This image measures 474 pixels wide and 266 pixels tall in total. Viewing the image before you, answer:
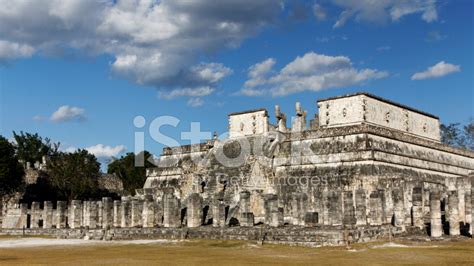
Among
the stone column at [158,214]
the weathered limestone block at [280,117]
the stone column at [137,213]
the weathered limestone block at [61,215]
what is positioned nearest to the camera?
the stone column at [158,214]

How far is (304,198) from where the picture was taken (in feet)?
98.2

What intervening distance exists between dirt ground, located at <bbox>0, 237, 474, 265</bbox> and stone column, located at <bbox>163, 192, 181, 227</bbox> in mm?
5944

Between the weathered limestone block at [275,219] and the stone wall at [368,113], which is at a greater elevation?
the stone wall at [368,113]

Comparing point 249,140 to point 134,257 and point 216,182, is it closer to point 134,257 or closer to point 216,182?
point 216,182

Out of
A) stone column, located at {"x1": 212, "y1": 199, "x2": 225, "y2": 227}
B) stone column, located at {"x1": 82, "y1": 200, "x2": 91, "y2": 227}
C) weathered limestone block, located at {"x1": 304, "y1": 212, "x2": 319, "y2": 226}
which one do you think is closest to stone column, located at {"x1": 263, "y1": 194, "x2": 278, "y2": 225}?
weathered limestone block, located at {"x1": 304, "y1": 212, "x2": 319, "y2": 226}

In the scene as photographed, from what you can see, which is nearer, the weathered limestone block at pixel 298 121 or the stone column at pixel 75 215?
the stone column at pixel 75 215

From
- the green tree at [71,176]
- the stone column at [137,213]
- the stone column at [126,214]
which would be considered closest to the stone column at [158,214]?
the stone column at [137,213]

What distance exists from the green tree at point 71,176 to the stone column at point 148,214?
19748 mm

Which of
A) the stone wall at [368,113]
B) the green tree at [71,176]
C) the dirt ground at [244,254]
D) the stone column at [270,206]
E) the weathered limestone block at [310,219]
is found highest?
the stone wall at [368,113]

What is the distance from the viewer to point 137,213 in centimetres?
3603

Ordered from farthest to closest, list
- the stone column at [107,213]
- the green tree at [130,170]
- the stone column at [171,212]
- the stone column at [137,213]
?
the green tree at [130,170], the stone column at [107,213], the stone column at [137,213], the stone column at [171,212]

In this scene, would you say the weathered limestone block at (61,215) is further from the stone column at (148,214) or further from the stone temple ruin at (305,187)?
the stone column at (148,214)

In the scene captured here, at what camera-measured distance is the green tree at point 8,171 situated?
151 ft

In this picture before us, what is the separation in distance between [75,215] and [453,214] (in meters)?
23.1
